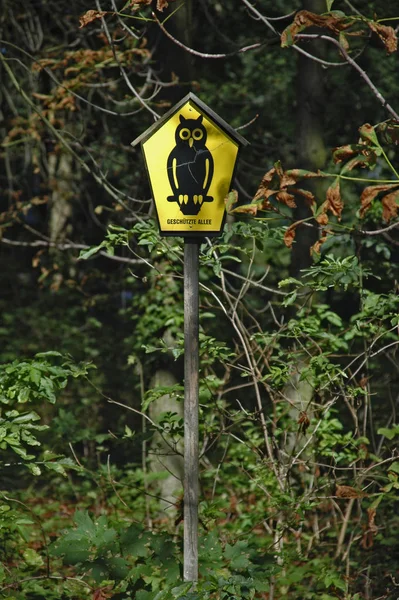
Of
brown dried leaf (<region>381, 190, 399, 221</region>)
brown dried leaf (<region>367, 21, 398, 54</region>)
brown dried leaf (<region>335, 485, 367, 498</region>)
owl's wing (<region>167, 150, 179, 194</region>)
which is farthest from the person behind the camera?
brown dried leaf (<region>335, 485, 367, 498</region>)

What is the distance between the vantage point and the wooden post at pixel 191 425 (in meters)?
4.13

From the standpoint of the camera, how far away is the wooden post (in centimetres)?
413

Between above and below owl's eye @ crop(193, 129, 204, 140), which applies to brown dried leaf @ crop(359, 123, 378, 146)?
below

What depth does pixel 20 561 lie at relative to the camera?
6223 millimetres

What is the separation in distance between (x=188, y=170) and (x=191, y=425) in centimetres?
116

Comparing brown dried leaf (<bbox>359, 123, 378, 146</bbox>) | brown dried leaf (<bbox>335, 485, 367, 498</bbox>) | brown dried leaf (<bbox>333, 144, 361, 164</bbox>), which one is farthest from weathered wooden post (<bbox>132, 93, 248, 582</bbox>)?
brown dried leaf (<bbox>335, 485, 367, 498</bbox>)

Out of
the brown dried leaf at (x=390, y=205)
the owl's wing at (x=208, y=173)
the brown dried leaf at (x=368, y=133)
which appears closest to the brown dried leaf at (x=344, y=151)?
the brown dried leaf at (x=368, y=133)

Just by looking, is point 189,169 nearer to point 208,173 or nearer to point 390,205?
point 208,173

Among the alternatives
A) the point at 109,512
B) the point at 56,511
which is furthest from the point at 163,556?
the point at 56,511

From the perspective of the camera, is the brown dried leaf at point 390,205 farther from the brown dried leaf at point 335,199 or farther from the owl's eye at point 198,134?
the owl's eye at point 198,134

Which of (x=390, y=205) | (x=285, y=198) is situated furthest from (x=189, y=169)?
(x=390, y=205)

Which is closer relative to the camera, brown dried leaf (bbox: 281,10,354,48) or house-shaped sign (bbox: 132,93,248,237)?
brown dried leaf (bbox: 281,10,354,48)

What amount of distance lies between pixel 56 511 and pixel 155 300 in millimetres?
2333

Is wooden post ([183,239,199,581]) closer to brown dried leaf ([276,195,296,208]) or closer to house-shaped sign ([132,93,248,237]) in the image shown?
house-shaped sign ([132,93,248,237])
